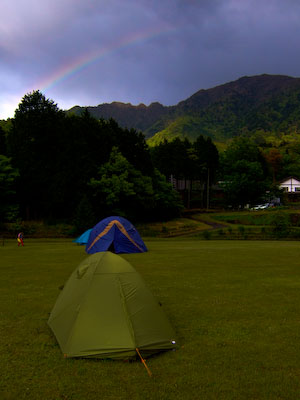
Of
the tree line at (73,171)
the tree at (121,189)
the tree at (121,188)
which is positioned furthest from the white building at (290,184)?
the tree at (121,188)

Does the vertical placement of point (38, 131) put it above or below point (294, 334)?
above

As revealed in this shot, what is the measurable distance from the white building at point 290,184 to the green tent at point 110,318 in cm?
10226

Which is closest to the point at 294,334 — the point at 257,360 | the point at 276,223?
the point at 257,360

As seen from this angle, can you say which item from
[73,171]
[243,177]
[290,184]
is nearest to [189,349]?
[73,171]

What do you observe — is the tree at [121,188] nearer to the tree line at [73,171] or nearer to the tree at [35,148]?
the tree line at [73,171]

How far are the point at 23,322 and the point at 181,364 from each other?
505 cm

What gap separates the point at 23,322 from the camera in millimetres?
9812

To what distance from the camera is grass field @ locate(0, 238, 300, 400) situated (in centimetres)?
608

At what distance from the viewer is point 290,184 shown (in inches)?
4063

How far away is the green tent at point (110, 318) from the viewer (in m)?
7.11

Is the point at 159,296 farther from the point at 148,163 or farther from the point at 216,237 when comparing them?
the point at 148,163

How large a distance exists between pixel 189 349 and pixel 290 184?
104041mm

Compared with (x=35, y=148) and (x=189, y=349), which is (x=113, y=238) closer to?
(x=189, y=349)

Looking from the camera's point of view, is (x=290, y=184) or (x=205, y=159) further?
(x=290, y=184)
